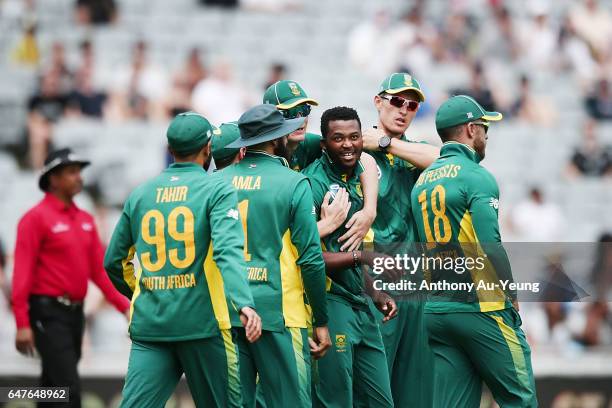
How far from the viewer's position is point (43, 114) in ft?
59.7

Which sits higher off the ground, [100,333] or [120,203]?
[120,203]

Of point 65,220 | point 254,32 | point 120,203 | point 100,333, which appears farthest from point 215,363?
point 254,32

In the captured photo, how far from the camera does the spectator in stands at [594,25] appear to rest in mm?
20406

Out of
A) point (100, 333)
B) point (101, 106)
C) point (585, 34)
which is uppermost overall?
point (585, 34)

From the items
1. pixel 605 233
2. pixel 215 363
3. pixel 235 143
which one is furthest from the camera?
pixel 605 233

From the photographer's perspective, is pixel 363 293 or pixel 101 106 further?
pixel 101 106

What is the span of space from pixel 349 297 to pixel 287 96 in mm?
1536

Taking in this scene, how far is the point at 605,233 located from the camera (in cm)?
1691

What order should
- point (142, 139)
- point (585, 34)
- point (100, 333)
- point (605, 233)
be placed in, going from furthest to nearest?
point (585, 34)
point (142, 139)
point (605, 233)
point (100, 333)

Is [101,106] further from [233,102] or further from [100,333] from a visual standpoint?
[100,333]

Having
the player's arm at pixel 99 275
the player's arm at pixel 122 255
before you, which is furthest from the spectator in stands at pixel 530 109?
the player's arm at pixel 122 255

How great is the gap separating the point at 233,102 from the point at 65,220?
25.8 feet

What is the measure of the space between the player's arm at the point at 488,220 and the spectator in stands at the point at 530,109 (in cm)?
1099

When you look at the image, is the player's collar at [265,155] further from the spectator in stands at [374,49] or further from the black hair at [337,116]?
the spectator in stands at [374,49]
